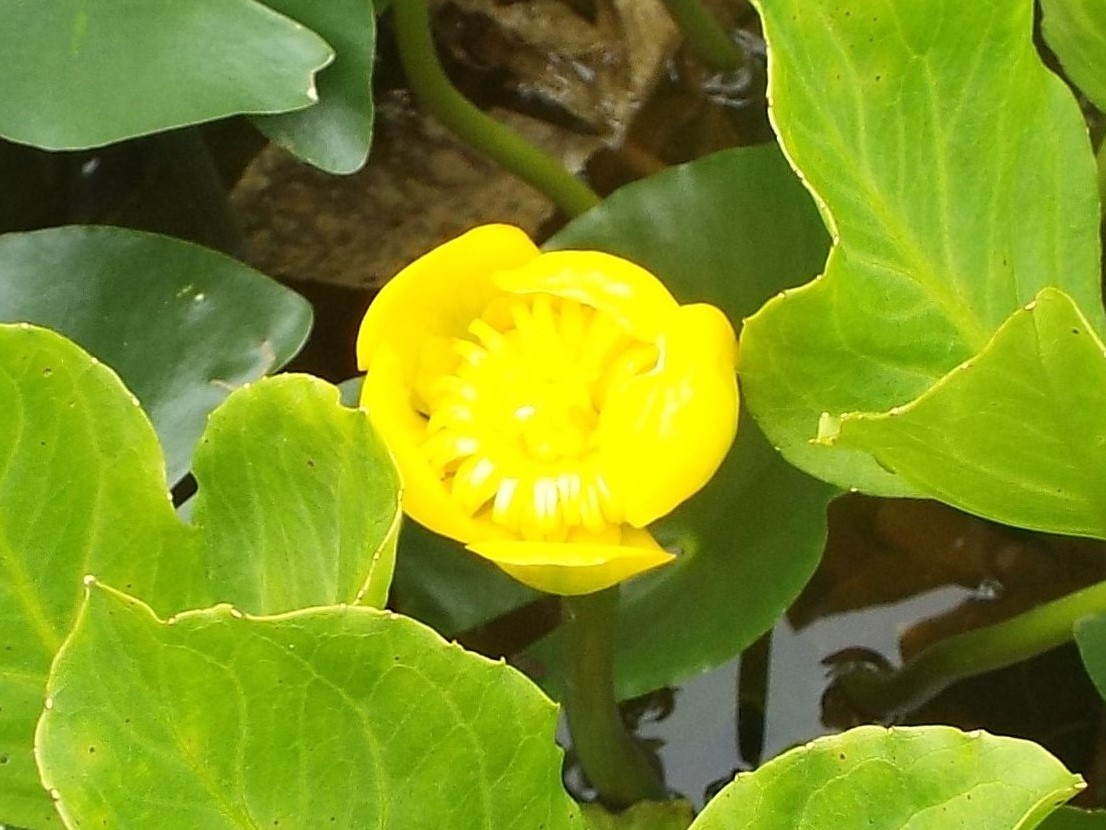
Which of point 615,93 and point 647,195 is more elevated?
point 647,195

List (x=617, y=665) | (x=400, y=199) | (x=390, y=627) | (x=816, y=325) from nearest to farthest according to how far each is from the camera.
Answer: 1. (x=390, y=627)
2. (x=816, y=325)
3. (x=617, y=665)
4. (x=400, y=199)

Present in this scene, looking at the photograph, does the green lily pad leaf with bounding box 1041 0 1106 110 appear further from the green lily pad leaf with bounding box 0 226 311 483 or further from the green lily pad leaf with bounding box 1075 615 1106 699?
the green lily pad leaf with bounding box 0 226 311 483

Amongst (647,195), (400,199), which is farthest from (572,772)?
(400,199)

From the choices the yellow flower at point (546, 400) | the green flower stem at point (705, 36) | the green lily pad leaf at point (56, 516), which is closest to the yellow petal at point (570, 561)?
the yellow flower at point (546, 400)

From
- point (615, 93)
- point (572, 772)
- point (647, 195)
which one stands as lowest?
point (572, 772)

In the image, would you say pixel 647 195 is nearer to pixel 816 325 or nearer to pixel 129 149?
pixel 816 325

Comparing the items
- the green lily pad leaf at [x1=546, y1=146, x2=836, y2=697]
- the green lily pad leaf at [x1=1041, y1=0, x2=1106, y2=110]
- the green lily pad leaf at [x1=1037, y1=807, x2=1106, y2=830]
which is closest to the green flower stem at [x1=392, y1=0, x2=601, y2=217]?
the green lily pad leaf at [x1=546, y1=146, x2=836, y2=697]
